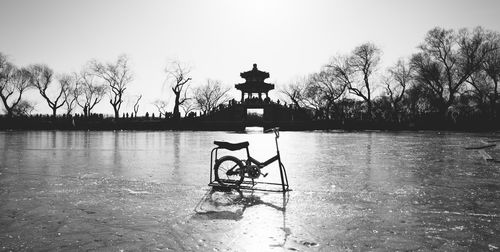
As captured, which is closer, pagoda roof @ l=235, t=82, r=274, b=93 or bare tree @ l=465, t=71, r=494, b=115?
bare tree @ l=465, t=71, r=494, b=115

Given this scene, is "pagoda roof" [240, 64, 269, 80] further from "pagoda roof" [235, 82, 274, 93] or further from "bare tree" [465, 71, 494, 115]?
"bare tree" [465, 71, 494, 115]

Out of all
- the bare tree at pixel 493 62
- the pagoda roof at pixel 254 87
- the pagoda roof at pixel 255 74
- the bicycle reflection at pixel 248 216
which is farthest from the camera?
the pagoda roof at pixel 255 74

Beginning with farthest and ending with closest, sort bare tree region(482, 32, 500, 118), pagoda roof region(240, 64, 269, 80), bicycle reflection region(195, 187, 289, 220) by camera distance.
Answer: pagoda roof region(240, 64, 269, 80) < bare tree region(482, 32, 500, 118) < bicycle reflection region(195, 187, 289, 220)

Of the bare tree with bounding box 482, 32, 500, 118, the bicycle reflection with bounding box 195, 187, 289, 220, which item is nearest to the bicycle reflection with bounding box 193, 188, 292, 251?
the bicycle reflection with bounding box 195, 187, 289, 220

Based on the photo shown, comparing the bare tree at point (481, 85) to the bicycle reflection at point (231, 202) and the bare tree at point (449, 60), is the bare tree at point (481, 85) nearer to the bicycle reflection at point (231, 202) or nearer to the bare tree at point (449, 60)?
the bare tree at point (449, 60)

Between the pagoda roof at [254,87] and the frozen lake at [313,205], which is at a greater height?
the pagoda roof at [254,87]

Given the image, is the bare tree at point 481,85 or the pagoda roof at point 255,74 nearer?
the bare tree at point 481,85

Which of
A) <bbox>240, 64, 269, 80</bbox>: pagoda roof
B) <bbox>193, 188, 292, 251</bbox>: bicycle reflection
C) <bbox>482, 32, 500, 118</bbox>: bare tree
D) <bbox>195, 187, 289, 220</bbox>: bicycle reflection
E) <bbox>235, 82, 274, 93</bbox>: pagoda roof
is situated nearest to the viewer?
<bbox>193, 188, 292, 251</bbox>: bicycle reflection

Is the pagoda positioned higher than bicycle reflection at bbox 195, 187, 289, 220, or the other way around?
the pagoda

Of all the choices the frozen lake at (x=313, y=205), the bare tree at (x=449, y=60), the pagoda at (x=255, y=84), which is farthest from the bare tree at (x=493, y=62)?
the frozen lake at (x=313, y=205)

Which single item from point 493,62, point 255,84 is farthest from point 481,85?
point 255,84

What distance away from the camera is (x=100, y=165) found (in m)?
9.80

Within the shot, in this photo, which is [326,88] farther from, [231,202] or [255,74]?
[231,202]

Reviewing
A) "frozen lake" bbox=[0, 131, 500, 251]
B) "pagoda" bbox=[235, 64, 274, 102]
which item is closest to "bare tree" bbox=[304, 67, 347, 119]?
"pagoda" bbox=[235, 64, 274, 102]
